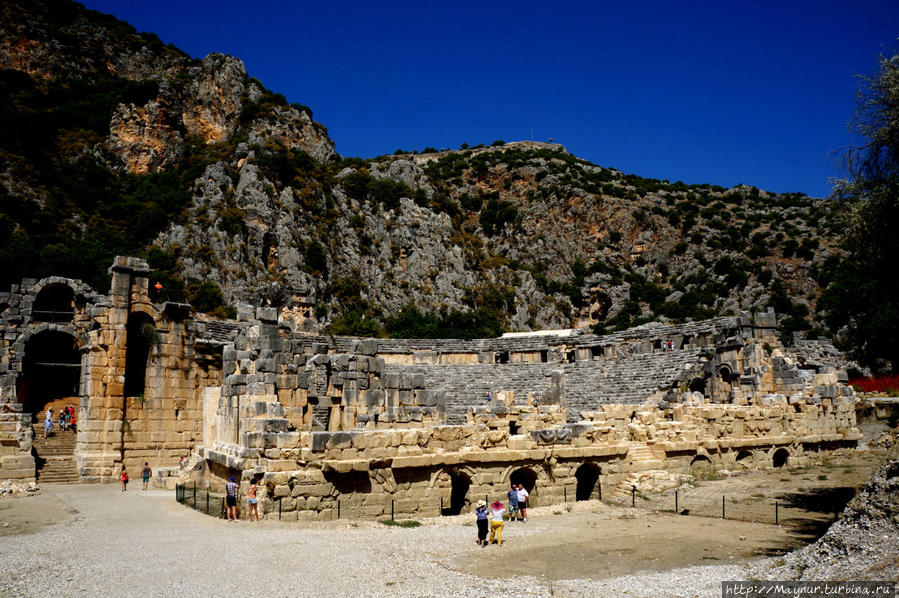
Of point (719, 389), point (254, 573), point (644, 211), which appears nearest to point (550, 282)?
point (644, 211)

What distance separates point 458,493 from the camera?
587 inches

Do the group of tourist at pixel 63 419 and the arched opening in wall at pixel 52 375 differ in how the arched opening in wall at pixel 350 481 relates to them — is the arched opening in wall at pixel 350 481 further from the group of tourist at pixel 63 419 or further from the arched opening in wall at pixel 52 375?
the arched opening in wall at pixel 52 375

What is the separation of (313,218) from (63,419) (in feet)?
116

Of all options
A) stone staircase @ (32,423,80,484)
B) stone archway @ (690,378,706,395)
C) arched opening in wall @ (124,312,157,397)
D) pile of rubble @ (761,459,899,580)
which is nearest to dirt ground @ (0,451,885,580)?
pile of rubble @ (761,459,899,580)

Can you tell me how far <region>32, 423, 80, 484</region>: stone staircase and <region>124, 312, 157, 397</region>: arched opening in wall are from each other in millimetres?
2530

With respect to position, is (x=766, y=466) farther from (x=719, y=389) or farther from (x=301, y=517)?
(x=301, y=517)

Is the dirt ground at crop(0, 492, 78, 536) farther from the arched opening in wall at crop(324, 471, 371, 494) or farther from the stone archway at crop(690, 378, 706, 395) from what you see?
the stone archway at crop(690, 378, 706, 395)

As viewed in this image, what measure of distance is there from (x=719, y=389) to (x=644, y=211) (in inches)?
1891

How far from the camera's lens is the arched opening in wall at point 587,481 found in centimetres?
1553

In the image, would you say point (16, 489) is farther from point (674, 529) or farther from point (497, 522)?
point (674, 529)

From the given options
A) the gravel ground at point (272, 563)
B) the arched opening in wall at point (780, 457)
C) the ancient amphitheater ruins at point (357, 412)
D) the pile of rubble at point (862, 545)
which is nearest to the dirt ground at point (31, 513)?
the gravel ground at point (272, 563)

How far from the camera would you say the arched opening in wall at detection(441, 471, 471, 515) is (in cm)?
1396

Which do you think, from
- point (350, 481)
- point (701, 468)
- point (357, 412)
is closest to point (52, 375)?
point (357, 412)

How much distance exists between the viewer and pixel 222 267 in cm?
4694
